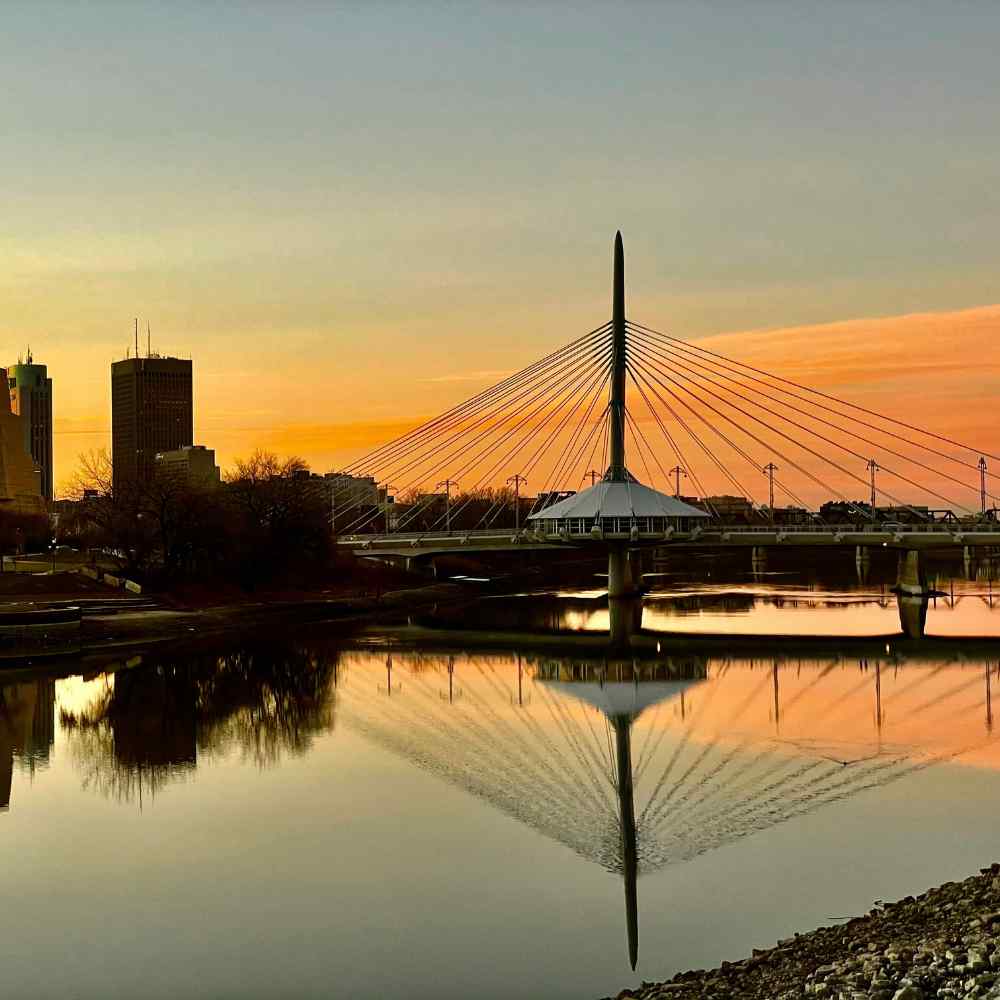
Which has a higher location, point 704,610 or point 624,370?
point 624,370

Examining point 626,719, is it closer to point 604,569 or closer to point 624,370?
point 624,370

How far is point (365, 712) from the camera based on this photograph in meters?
34.7

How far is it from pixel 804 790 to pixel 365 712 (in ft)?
46.6

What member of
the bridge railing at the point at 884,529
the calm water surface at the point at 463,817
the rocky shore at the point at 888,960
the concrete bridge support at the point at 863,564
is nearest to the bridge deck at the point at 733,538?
the bridge railing at the point at 884,529

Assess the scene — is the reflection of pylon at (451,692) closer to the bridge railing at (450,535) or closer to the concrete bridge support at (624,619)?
the concrete bridge support at (624,619)

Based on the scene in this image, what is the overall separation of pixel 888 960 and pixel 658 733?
60.1 feet

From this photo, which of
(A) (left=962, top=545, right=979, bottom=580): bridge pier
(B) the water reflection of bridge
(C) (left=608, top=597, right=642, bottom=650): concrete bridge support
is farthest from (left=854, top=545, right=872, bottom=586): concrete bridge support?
(B) the water reflection of bridge

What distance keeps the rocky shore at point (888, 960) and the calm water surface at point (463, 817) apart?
3.17ft

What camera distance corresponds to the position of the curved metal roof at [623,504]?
63.4m

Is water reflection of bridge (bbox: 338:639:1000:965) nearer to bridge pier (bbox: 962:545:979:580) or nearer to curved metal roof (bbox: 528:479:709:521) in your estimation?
curved metal roof (bbox: 528:479:709:521)

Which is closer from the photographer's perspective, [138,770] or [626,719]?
[138,770]

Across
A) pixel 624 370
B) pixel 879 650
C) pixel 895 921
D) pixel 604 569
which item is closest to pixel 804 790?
pixel 895 921

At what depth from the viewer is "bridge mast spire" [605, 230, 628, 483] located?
6234 cm

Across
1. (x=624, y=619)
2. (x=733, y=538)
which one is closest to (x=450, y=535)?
(x=624, y=619)
